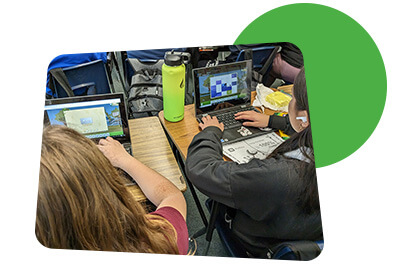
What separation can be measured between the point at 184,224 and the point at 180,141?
1.10 feet

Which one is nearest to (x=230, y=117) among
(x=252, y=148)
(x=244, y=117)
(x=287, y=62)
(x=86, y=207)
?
(x=244, y=117)

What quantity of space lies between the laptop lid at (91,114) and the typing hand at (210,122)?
12.5 inches

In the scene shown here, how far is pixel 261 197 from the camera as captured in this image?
988 mm

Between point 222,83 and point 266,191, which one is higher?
point 222,83

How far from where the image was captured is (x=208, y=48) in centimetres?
127

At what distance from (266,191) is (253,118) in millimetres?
402

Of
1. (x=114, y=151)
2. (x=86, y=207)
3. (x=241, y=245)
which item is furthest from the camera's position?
(x=114, y=151)

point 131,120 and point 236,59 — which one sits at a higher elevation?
point 236,59

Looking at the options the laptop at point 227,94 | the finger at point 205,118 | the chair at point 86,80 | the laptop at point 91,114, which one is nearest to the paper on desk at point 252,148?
the laptop at point 227,94

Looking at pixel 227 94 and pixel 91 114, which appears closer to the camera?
pixel 91 114

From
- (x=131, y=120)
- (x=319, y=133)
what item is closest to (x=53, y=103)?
(x=131, y=120)

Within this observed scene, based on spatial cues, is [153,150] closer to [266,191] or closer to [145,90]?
[145,90]

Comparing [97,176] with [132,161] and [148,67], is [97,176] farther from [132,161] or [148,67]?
[148,67]

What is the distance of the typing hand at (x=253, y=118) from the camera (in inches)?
50.3
